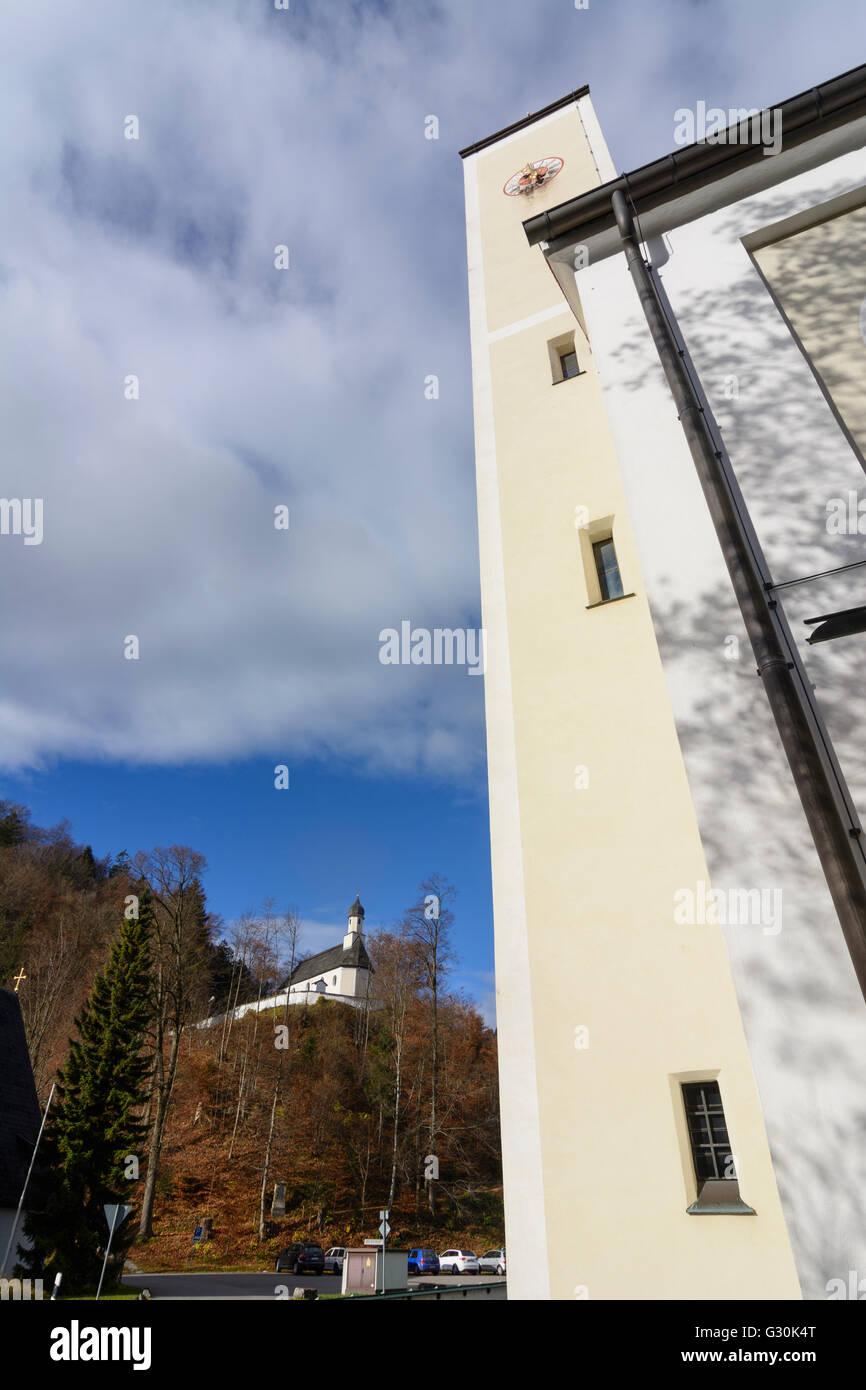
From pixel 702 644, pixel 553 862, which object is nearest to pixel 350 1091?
pixel 553 862

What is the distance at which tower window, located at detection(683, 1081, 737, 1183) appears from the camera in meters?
5.63

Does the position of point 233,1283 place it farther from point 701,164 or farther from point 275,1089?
point 701,164

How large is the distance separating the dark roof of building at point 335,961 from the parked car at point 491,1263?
110ft

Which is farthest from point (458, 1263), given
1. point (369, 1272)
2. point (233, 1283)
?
point (369, 1272)

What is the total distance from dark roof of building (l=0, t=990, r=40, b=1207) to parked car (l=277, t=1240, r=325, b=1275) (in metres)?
11.8

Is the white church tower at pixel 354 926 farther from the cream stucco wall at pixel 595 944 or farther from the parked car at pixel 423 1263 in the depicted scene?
the cream stucco wall at pixel 595 944

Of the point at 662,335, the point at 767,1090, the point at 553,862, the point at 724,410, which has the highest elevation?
the point at 662,335

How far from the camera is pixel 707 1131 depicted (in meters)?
5.80

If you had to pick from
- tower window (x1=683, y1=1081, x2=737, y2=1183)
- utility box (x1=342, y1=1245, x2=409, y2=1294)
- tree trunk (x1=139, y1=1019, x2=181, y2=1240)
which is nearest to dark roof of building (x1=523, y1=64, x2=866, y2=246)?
tower window (x1=683, y1=1081, x2=737, y2=1183)

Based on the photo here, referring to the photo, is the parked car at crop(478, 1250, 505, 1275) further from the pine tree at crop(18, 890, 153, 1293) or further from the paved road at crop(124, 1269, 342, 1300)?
the pine tree at crop(18, 890, 153, 1293)

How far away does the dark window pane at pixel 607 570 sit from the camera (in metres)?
8.97
